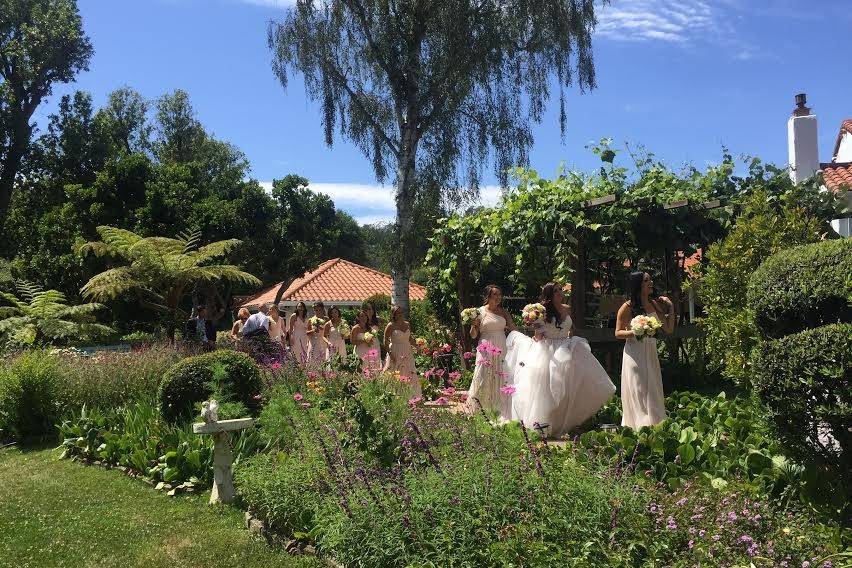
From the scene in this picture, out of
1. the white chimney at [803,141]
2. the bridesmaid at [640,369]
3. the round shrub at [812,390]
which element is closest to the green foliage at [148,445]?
the bridesmaid at [640,369]

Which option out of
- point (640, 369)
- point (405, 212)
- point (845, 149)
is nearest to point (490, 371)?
point (640, 369)

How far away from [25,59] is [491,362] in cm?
2541

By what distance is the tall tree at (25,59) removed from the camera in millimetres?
25828

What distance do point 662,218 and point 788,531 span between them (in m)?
6.70

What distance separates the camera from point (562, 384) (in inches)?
286

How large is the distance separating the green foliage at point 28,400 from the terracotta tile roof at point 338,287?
22.9 meters

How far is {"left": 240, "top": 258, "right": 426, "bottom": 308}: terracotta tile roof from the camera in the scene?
33.1 meters

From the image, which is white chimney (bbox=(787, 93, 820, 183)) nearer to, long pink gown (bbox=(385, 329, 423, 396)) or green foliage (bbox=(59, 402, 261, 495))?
long pink gown (bbox=(385, 329, 423, 396))

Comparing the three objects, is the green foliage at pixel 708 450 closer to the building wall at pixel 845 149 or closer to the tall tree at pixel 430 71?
the tall tree at pixel 430 71

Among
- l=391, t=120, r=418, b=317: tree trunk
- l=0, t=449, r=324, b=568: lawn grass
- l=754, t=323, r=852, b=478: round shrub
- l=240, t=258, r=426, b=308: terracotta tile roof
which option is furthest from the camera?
l=240, t=258, r=426, b=308: terracotta tile roof

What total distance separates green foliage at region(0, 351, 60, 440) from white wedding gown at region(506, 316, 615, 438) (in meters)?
5.98

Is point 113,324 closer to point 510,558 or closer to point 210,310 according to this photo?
point 210,310

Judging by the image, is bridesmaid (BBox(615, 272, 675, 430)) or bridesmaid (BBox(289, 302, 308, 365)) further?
bridesmaid (BBox(289, 302, 308, 365))

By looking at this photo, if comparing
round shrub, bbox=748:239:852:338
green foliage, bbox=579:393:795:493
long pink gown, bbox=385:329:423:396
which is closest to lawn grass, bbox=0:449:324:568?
green foliage, bbox=579:393:795:493
